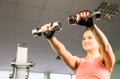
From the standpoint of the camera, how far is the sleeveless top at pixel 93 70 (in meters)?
1.41

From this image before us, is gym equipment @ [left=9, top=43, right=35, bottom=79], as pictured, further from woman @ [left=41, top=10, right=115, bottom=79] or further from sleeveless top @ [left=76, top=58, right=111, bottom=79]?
sleeveless top @ [left=76, top=58, right=111, bottom=79]

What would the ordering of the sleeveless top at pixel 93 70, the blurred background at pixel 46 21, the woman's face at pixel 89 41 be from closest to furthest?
the sleeveless top at pixel 93 70
the woman's face at pixel 89 41
the blurred background at pixel 46 21

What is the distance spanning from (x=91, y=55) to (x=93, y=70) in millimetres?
144

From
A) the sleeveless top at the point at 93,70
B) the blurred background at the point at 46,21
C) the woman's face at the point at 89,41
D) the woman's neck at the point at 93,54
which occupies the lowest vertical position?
the sleeveless top at the point at 93,70

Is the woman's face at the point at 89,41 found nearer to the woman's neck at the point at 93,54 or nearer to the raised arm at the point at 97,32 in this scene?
the woman's neck at the point at 93,54

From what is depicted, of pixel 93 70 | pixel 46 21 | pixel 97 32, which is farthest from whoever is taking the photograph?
pixel 46 21

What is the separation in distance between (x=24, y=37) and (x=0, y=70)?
11.8 feet

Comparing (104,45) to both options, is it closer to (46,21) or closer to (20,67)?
(20,67)

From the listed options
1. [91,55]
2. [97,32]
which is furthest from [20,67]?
[97,32]

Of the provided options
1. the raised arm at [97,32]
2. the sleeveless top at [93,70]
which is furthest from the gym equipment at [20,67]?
the raised arm at [97,32]

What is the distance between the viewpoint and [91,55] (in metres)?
1.54

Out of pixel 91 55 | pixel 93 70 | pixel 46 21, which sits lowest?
pixel 93 70

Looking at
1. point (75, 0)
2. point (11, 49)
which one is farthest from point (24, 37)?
point (75, 0)

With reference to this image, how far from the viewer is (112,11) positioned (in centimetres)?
413
